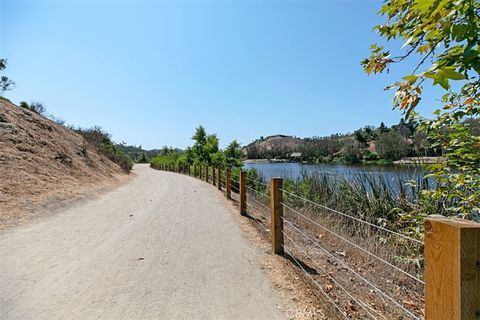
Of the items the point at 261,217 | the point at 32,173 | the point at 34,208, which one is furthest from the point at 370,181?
the point at 32,173

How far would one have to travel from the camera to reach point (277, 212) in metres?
4.36

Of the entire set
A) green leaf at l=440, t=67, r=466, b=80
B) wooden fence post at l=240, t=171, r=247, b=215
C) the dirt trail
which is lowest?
the dirt trail

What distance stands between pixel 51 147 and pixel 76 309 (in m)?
11.7

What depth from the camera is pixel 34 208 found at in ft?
21.9

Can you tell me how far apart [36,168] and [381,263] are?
415 inches

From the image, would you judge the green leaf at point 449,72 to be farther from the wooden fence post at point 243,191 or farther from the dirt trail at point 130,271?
the wooden fence post at point 243,191

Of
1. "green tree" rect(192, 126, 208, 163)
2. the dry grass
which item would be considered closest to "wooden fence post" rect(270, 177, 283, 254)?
the dry grass

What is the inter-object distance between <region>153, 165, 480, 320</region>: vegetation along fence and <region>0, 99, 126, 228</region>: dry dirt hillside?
17.0ft

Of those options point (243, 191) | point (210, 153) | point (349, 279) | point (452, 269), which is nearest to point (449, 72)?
point (452, 269)

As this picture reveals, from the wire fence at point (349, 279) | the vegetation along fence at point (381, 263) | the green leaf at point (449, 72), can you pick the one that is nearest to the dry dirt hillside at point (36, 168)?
the vegetation along fence at point (381, 263)

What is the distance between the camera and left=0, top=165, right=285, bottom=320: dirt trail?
2.81 metres

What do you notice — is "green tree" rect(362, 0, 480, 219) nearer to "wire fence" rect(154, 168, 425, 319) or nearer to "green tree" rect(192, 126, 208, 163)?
"wire fence" rect(154, 168, 425, 319)

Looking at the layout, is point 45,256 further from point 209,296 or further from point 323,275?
point 323,275

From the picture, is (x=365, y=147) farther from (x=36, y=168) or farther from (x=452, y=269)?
(x=452, y=269)
